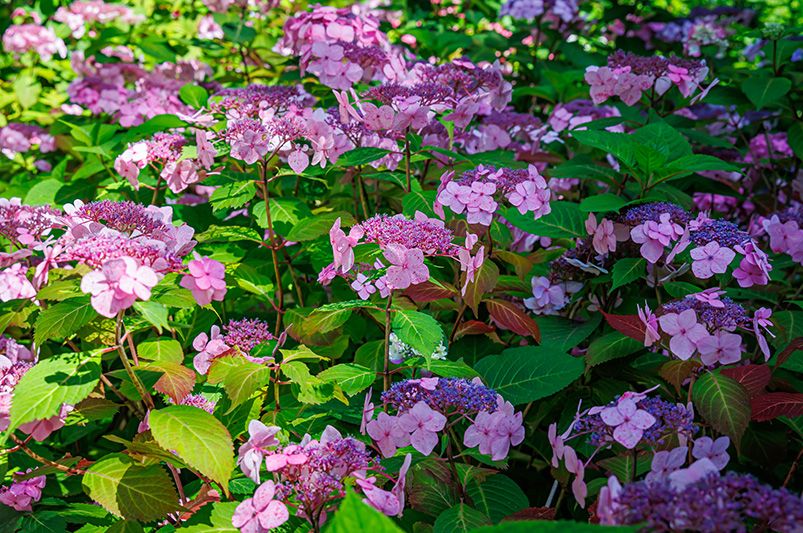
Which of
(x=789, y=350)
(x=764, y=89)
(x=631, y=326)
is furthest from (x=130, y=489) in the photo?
(x=764, y=89)

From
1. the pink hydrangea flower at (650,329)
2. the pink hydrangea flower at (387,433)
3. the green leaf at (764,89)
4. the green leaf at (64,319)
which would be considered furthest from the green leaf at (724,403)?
the green leaf at (764,89)

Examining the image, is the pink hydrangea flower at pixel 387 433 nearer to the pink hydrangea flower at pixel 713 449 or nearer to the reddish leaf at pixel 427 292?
the reddish leaf at pixel 427 292

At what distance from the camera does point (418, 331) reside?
4.83ft

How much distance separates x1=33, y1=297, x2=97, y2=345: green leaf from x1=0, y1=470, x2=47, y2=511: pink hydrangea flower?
15.3 inches

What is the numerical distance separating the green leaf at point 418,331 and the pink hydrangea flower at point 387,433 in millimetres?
140

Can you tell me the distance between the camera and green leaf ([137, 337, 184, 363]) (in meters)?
1.70

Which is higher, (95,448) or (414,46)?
(414,46)

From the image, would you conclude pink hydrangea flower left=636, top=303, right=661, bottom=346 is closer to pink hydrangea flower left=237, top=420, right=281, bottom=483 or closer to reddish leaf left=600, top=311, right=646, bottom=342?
reddish leaf left=600, top=311, right=646, bottom=342

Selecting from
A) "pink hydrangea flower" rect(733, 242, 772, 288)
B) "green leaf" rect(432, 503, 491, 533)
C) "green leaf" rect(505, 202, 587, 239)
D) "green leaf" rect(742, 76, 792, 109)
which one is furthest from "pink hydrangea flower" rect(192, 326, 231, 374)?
"green leaf" rect(742, 76, 792, 109)

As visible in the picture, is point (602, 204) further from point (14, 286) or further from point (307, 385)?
point (14, 286)

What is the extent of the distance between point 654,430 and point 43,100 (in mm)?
3624

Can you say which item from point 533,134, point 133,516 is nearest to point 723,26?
point 533,134

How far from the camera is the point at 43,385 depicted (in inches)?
51.9

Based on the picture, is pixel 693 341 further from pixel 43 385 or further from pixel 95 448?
pixel 95 448
